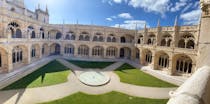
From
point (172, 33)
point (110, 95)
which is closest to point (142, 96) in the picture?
point (110, 95)

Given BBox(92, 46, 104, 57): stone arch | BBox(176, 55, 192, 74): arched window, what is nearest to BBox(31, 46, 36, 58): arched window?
BBox(92, 46, 104, 57): stone arch

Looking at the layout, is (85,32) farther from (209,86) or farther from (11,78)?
(209,86)

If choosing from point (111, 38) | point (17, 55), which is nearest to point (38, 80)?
point (17, 55)

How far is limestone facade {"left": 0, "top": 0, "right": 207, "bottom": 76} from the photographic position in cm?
2058

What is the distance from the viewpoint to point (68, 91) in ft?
48.5

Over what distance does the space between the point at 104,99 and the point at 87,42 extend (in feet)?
76.8

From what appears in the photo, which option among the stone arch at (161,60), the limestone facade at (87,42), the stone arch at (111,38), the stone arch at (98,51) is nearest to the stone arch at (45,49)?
the limestone facade at (87,42)

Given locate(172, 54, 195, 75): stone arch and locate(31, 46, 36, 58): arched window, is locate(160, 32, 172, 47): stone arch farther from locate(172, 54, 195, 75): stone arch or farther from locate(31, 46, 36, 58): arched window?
locate(31, 46, 36, 58): arched window

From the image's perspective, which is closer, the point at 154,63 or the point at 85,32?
the point at 154,63

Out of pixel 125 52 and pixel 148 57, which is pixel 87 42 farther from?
pixel 148 57

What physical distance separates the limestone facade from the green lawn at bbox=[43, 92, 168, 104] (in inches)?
460

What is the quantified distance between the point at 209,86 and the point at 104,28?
35115mm

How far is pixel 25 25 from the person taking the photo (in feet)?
80.7

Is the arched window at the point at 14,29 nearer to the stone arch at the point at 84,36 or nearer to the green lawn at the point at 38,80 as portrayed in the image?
the green lawn at the point at 38,80
